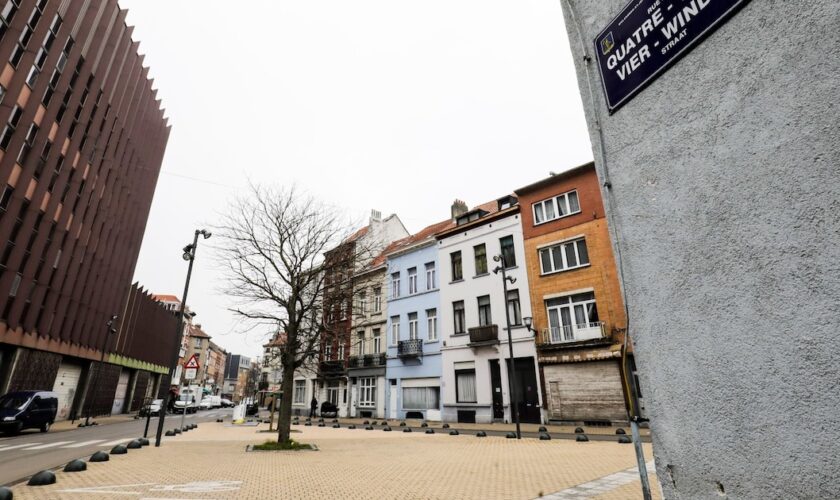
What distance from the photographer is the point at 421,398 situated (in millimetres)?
26703

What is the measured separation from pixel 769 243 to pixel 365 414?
105 ft

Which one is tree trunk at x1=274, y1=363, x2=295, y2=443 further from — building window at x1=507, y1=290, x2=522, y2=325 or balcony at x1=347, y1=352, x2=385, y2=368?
balcony at x1=347, y1=352, x2=385, y2=368

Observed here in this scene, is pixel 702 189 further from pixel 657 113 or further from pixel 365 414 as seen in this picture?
pixel 365 414

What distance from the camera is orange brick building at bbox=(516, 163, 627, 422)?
1909 cm

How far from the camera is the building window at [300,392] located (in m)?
38.0

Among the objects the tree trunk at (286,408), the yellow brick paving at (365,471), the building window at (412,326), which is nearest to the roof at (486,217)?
the building window at (412,326)

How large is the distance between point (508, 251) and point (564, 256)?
360cm

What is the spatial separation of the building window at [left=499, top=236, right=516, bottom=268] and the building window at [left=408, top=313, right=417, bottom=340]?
8.30m

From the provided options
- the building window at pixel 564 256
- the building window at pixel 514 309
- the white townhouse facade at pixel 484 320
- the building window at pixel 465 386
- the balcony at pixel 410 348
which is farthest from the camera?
the balcony at pixel 410 348

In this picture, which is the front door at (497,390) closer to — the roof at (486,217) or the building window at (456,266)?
the building window at (456,266)

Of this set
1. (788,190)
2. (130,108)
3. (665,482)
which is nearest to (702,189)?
(788,190)

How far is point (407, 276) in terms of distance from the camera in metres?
30.2

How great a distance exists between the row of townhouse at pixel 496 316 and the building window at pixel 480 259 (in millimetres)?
93

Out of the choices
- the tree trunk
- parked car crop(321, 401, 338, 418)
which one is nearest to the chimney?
parked car crop(321, 401, 338, 418)
